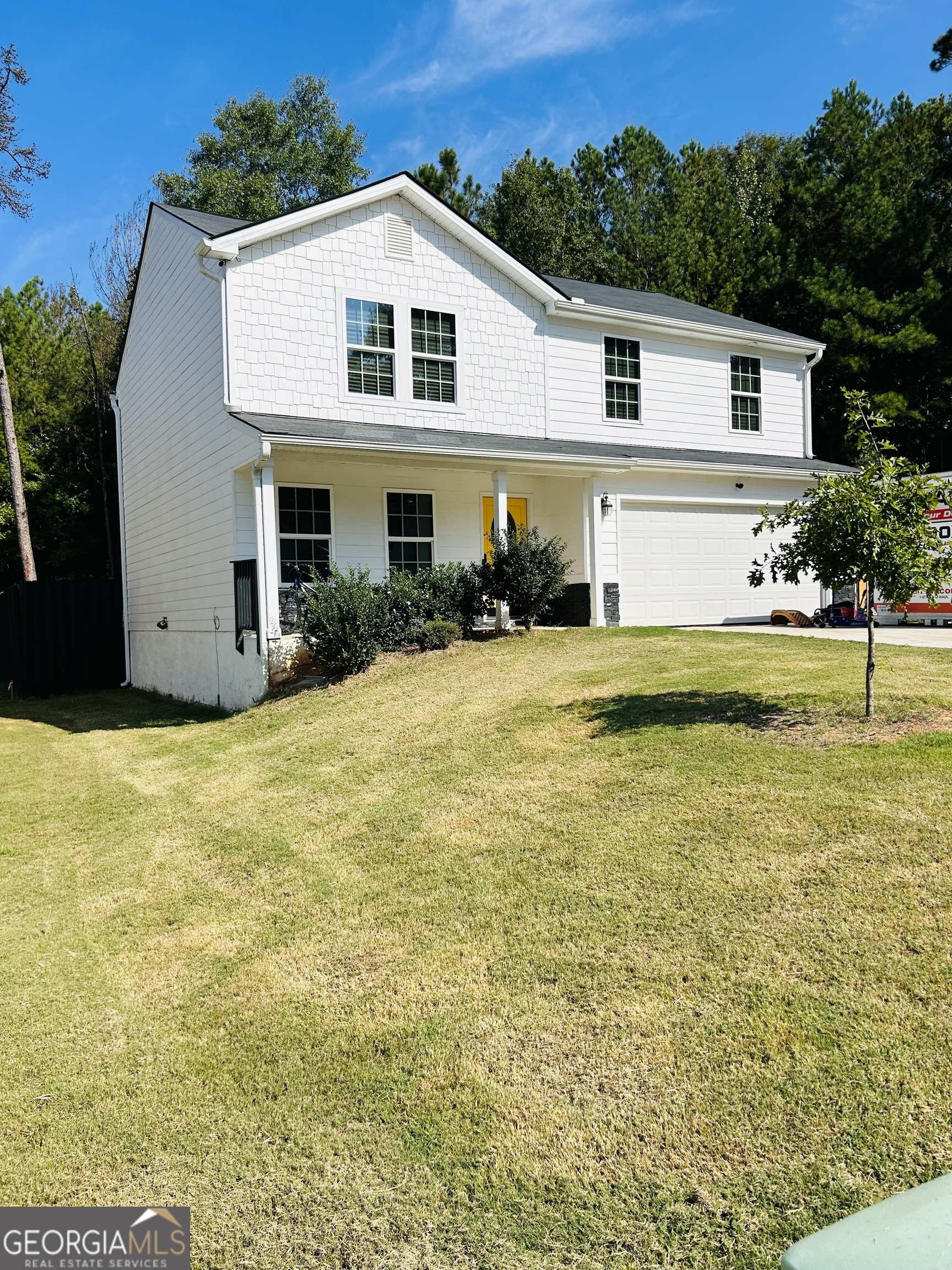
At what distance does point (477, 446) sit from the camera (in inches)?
517

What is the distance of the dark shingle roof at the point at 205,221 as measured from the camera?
13.6 meters

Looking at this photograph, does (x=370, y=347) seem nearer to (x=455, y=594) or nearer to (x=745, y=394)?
(x=455, y=594)

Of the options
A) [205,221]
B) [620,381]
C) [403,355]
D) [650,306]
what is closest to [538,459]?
[403,355]

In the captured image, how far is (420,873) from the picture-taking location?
5121 millimetres

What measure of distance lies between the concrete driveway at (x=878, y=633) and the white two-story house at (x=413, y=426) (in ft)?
7.49

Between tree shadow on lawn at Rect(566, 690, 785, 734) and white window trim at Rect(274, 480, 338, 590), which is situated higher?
white window trim at Rect(274, 480, 338, 590)

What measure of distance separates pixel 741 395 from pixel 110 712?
45.0 feet

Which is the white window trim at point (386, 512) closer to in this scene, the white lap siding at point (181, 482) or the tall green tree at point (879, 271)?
the white lap siding at point (181, 482)

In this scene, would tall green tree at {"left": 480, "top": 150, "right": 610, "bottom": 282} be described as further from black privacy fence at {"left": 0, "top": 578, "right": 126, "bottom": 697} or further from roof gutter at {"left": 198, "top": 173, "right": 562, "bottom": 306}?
black privacy fence at {"left": 0, "top": 578, "right": 126, "bottom": 697}

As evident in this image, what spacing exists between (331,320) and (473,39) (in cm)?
1096

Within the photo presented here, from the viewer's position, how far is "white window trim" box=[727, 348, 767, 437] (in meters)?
17.6

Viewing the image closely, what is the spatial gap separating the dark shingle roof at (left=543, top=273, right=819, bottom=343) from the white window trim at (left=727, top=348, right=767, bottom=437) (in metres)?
0.47

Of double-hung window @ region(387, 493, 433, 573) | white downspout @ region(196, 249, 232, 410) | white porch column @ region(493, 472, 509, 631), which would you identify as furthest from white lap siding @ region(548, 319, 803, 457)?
white downspout @ region(196, 249, 232, 410)

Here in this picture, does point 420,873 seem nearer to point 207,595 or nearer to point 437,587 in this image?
point 437,587
